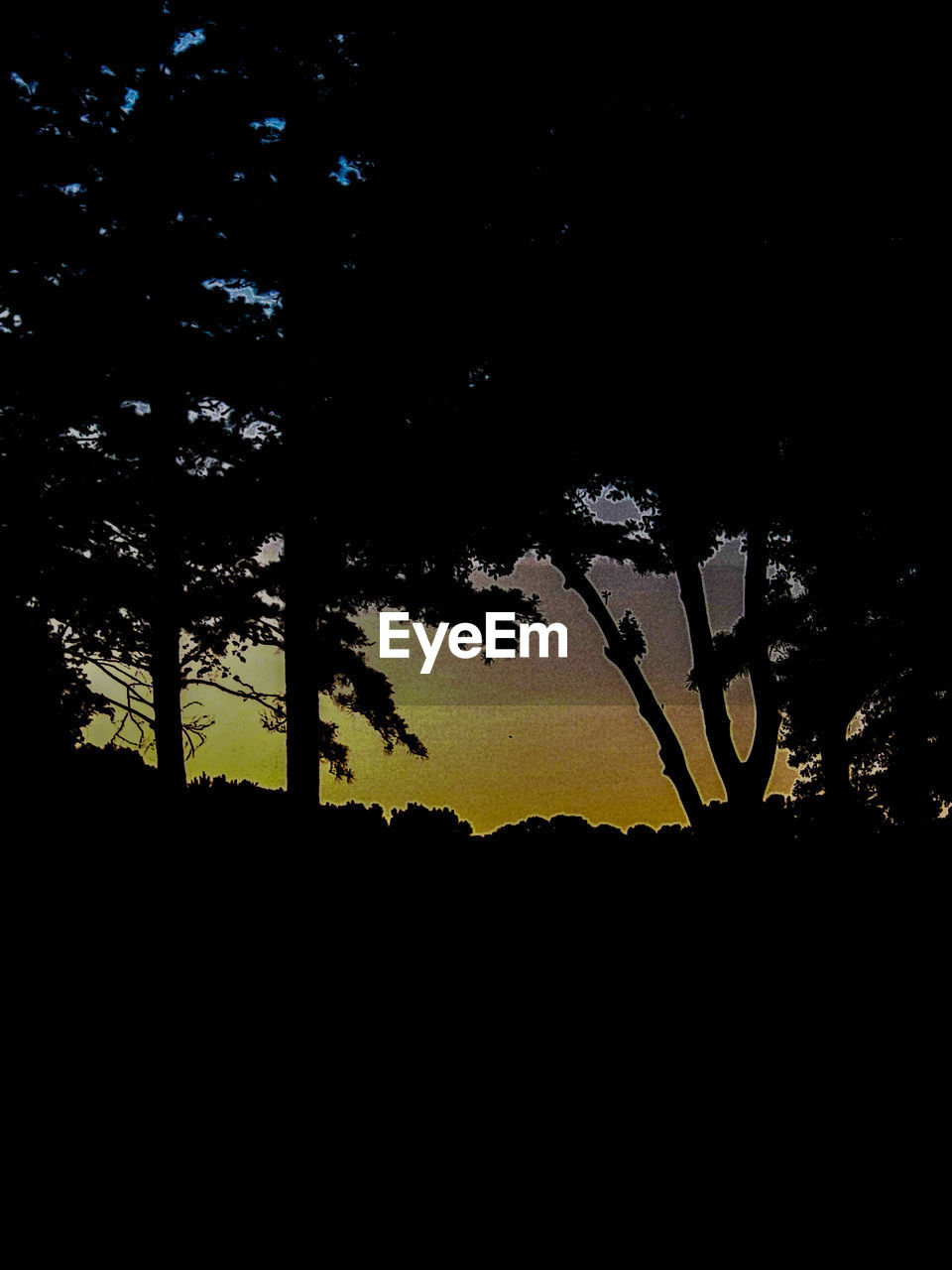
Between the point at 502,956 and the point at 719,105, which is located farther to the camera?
the point at 719,105

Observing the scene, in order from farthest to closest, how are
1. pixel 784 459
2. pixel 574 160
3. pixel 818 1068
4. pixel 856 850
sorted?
1. pixel 784 459
2. pixel 574 160
3. pixel 856 850
4. pixel 818 1068

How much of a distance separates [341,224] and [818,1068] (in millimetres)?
10437

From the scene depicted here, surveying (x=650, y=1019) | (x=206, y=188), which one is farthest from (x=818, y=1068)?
(x=206, y=188)

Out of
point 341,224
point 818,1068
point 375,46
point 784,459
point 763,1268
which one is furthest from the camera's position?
point 341,224

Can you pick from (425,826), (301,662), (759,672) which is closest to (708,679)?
(759,672)

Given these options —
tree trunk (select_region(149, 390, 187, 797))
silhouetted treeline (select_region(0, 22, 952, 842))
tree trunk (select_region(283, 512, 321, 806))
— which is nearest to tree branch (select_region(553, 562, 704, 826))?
silhouetted treeline (select_region(0, 22, 952, 842))

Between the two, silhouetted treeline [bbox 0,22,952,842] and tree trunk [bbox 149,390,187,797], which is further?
tree trunk [bbox 149,390,187,797]

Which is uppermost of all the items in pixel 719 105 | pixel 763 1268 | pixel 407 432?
pixel 719 105

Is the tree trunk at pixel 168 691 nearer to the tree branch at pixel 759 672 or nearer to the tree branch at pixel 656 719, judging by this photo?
the tree branch at pixel 656 719

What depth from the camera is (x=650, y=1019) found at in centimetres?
471

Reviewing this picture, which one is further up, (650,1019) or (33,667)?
(33,667)

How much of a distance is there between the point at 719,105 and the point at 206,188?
283 inches

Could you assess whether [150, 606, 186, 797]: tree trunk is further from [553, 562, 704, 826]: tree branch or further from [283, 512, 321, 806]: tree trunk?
[553, 562, 704, 826]: tree branch

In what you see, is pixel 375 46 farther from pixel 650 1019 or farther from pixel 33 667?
pixel 650 1019
